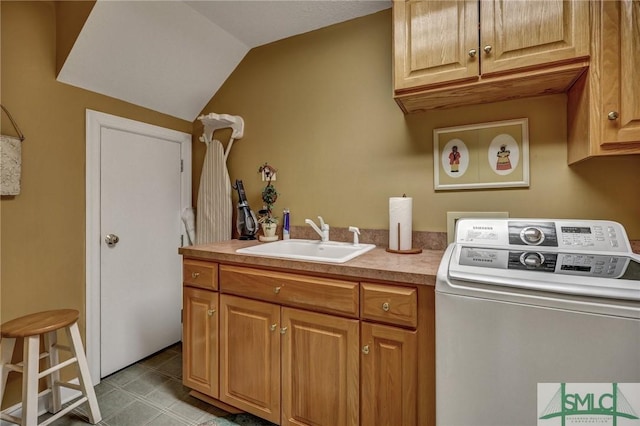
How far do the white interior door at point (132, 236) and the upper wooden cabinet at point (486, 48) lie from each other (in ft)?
6.12

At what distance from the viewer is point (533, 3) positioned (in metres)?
1.20

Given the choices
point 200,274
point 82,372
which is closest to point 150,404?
point 82,372

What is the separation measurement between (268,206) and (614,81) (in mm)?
1831

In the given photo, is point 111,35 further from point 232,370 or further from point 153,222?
point 232,370

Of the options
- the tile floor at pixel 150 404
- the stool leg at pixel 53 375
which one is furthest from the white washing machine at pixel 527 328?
the stool leg at pixel 53 375

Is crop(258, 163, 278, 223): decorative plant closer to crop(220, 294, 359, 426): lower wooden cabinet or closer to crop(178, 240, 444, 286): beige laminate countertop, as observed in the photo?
crop(178, 240, 444, 286): beige laminate countertop

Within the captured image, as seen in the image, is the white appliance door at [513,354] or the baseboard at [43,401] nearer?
the white appliance door at [513,354]

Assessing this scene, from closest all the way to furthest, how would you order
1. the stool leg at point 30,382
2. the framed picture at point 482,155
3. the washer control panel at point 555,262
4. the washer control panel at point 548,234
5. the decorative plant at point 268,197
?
the washer control panel at point 555,262, the washer control panel at point 548,234, the stool leg at point 30,382, the framed picture at point 482,155, the decorative plant at point 268,197

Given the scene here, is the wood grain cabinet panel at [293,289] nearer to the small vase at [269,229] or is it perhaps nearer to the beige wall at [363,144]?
the small vase at [269,229]

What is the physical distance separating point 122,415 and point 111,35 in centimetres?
219

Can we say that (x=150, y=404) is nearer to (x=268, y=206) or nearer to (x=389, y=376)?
(x=268, y=206)

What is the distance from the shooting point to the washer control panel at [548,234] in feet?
4.03

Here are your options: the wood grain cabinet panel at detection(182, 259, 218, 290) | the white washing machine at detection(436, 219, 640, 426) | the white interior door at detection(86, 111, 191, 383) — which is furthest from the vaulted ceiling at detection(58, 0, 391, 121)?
the white washing machine at detection(436, 219, 640, 426)

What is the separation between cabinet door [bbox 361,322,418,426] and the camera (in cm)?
119
